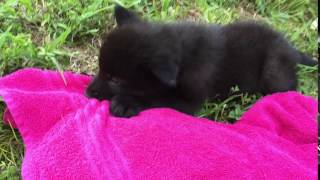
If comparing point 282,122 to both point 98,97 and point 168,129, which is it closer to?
point 168,129

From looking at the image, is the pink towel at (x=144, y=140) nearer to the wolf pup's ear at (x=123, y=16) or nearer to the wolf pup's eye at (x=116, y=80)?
the wolf pup's eye at (x=116, y=80)

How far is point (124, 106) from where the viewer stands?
293cm

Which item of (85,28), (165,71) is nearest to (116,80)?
(165,71)

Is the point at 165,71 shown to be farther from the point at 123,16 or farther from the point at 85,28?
the point at 85,28

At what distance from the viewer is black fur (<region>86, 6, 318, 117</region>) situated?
9.32 ft

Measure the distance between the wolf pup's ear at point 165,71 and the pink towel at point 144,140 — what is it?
0.22 m

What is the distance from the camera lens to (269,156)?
8.86 ft

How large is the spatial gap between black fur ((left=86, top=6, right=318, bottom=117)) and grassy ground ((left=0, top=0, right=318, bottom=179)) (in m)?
0.17

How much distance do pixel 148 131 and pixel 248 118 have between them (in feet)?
2.15

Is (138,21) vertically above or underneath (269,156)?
above

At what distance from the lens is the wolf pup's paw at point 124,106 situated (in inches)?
114

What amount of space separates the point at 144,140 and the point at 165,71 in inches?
14.4

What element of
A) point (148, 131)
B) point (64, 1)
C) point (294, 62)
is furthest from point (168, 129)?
point (64, 1)

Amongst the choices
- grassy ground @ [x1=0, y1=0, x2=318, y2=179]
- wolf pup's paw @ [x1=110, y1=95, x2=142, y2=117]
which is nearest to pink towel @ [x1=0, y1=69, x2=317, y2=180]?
wolf pup's paw @ [x1=110, y1=95, x2=142, y2=117]
